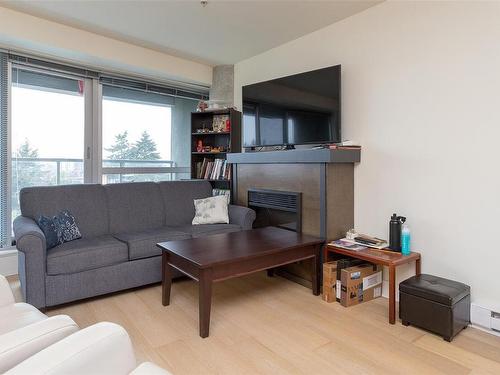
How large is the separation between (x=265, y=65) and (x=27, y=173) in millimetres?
2876

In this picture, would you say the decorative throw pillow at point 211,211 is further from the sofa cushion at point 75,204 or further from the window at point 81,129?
the window at point 81,129

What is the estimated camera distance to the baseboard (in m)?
3.12

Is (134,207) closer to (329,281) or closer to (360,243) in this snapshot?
(329,281)

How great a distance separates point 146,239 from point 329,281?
159 cm

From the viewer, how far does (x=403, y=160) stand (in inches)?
100

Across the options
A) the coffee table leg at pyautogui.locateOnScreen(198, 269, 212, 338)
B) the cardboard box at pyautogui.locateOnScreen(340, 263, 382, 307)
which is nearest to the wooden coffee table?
the coffee table leg at pyautogui.locateOnScreen(198, 269, 212, 338)

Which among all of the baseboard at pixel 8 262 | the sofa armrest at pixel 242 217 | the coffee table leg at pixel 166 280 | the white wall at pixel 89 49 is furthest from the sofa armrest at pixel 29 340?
the white wall at pixel 89 49

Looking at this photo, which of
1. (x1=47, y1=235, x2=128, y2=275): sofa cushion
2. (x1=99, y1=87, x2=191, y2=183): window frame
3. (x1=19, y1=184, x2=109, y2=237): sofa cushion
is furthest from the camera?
(x1=99, y1=87, x2=191, y2=183): window frame

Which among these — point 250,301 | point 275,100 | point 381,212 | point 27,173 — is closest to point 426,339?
point 381,212

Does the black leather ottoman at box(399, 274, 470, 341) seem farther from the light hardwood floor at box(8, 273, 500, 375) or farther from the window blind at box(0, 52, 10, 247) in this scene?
the window blind at box(0, 52, 10, 247)

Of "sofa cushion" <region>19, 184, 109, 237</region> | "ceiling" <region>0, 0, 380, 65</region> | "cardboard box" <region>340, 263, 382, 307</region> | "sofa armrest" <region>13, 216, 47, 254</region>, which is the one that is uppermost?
"ceiling" <region>0, 0, 380, 65</region>

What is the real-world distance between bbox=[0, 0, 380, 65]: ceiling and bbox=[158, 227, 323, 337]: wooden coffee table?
6.49ft

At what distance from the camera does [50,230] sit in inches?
99.8

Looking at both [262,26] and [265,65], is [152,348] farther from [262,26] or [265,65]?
[265,65]
